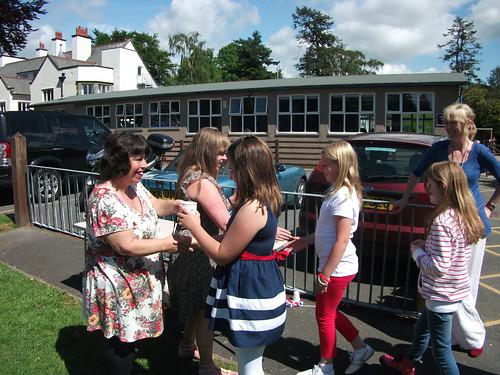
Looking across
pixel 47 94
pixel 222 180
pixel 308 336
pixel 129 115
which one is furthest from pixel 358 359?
pixel 47 94

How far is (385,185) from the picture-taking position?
5156 millimetres

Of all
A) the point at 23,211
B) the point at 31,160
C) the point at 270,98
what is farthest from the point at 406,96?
the point at 23,211

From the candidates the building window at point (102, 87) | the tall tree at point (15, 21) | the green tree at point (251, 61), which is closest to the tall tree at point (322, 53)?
the green tree at point (251, 61)

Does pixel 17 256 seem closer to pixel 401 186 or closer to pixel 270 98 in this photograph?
pixel 401 186

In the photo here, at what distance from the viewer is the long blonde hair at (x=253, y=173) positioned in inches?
93.8

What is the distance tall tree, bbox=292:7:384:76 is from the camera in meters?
61.3

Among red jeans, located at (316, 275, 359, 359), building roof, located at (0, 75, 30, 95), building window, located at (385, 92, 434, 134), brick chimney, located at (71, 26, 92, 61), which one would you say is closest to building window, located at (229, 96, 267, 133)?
building window, located at (385, 92, 434, 134)

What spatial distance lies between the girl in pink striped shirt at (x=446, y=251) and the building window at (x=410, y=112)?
17902 millimetres

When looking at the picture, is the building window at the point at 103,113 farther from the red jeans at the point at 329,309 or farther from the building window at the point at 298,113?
the red jeans at the point at 329,309

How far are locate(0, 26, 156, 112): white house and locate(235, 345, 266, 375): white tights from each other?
1788 inches

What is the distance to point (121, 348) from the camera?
8.91 feet

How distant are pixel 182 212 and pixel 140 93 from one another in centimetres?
2634

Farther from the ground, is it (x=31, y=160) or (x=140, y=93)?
(x=140, y=93)

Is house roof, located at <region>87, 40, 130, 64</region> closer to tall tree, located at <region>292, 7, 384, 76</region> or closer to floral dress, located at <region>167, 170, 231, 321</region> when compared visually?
tall tree, located at <region>292, 7, 384, 76</region>
